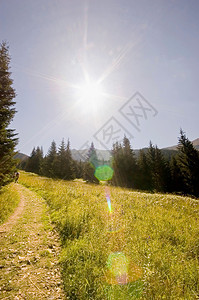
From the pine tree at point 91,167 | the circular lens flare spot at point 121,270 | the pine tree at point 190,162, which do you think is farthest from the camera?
the pine tree at point 91,167

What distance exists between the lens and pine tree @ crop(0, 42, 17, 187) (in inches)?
421

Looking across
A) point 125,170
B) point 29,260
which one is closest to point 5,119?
point 29,260

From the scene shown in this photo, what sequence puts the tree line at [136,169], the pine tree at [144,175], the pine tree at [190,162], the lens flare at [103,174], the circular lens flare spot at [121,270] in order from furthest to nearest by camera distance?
the lens flare at [103,174], the pine tree at [144,175], the tree line at [136,169], the pine tree at [190,162], the circular lens flare spot at [121,270]

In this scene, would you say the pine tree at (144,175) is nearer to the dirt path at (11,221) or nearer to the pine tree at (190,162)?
the pine tree at (190,162)

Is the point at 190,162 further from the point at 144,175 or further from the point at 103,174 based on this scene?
the point at 103,174

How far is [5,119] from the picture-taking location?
11617 mm

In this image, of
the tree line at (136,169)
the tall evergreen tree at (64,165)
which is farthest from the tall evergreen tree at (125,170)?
the tall evergreen tree at (64,165)

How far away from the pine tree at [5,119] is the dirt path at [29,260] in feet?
17.1

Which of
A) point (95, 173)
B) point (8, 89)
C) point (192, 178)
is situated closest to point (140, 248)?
point (8, 89)

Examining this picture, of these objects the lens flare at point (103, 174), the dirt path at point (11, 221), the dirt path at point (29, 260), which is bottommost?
the dirt path at point (29, 260)

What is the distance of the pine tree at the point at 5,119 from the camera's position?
35.1ft

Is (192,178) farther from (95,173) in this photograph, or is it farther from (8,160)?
(8,160)

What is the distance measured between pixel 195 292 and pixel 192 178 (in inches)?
1253

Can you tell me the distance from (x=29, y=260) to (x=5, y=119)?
1131cm
